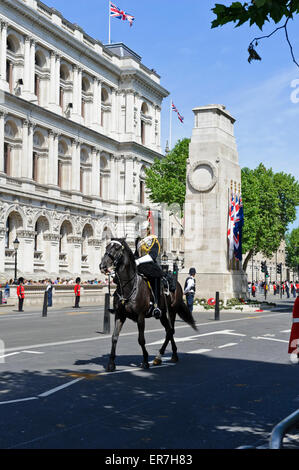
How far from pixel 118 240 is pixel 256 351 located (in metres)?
5.26

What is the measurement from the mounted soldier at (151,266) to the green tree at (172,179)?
1820 inches

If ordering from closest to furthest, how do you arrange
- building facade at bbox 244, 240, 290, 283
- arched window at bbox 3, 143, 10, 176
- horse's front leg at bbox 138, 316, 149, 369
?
horse's front leg at bbox 138, 316, 149, 369, arched window at bbox 3, 143, 10, 176, building facade at bbox 244, 240, 290, 283

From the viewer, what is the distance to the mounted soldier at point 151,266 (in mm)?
11633

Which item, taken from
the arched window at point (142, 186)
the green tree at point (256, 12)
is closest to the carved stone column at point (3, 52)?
the arched window at point (142, 186)

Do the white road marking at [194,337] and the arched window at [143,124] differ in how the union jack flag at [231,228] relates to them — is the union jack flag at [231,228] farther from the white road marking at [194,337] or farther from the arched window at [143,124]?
the arched window at [143,124]

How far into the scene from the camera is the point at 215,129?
31.7 metres

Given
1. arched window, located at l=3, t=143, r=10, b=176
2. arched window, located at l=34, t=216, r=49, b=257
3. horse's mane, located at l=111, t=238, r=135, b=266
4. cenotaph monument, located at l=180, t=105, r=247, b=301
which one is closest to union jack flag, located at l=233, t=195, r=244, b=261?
cenotaph monument, located at l=180, t=105, r=247, b=301

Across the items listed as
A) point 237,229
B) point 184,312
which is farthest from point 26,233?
point 184,312

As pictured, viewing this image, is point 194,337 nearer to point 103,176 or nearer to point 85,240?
point 85,240

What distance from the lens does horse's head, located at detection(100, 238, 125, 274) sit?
1059cm

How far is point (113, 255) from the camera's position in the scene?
10.8 m

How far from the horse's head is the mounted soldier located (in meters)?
0.78

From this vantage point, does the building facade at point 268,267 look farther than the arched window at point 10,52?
Yes

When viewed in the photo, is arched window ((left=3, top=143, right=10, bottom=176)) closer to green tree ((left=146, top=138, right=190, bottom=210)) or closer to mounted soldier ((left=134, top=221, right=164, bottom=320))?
green tree ((left=146, top=138, right=190, bottom=210))
